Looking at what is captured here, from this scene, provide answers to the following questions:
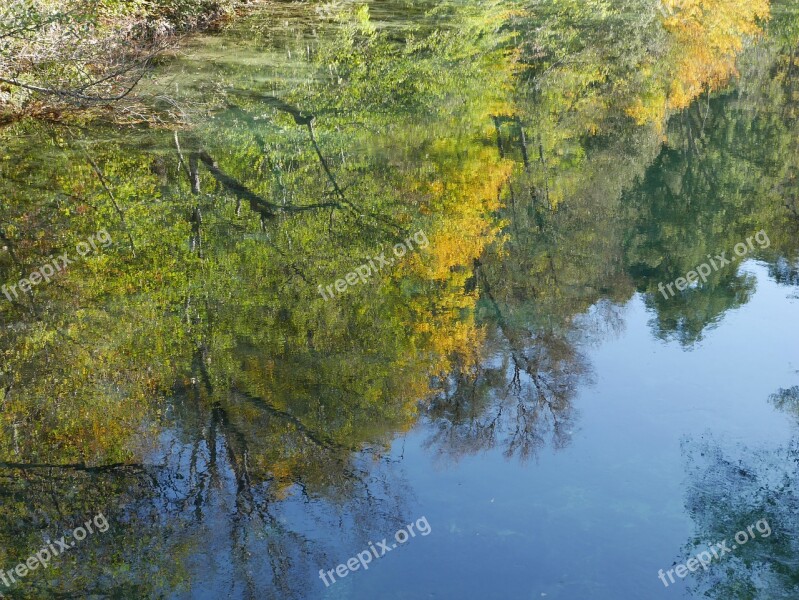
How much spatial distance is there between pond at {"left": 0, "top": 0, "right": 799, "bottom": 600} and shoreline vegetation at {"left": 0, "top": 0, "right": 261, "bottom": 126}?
39 cm

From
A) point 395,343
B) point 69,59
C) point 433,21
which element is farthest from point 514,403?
point 433,21

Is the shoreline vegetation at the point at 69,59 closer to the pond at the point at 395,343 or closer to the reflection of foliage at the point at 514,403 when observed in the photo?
the pond at the point at 395,343

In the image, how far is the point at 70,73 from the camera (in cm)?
1348

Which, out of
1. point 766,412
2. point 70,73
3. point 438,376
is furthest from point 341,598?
point 70,73

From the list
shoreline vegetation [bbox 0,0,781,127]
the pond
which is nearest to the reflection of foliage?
the pond

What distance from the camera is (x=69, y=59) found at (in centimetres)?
1227

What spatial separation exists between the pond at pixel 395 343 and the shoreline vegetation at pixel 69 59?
393mm

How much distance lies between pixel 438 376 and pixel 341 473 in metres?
1.50

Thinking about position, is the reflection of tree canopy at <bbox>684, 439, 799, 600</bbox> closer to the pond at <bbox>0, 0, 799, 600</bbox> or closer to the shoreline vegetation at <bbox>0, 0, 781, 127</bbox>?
the pond at <bbox>0, 0, 799, 600</bbox>

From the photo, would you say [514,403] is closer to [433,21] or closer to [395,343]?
[395,343]

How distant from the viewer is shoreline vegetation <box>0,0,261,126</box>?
39.2 ft

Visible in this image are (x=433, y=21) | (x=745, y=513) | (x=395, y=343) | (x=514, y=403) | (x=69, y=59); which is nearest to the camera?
(x=745, y=513)

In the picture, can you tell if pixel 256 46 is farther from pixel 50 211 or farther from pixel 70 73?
pixel 50 211

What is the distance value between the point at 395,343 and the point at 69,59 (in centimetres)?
765
